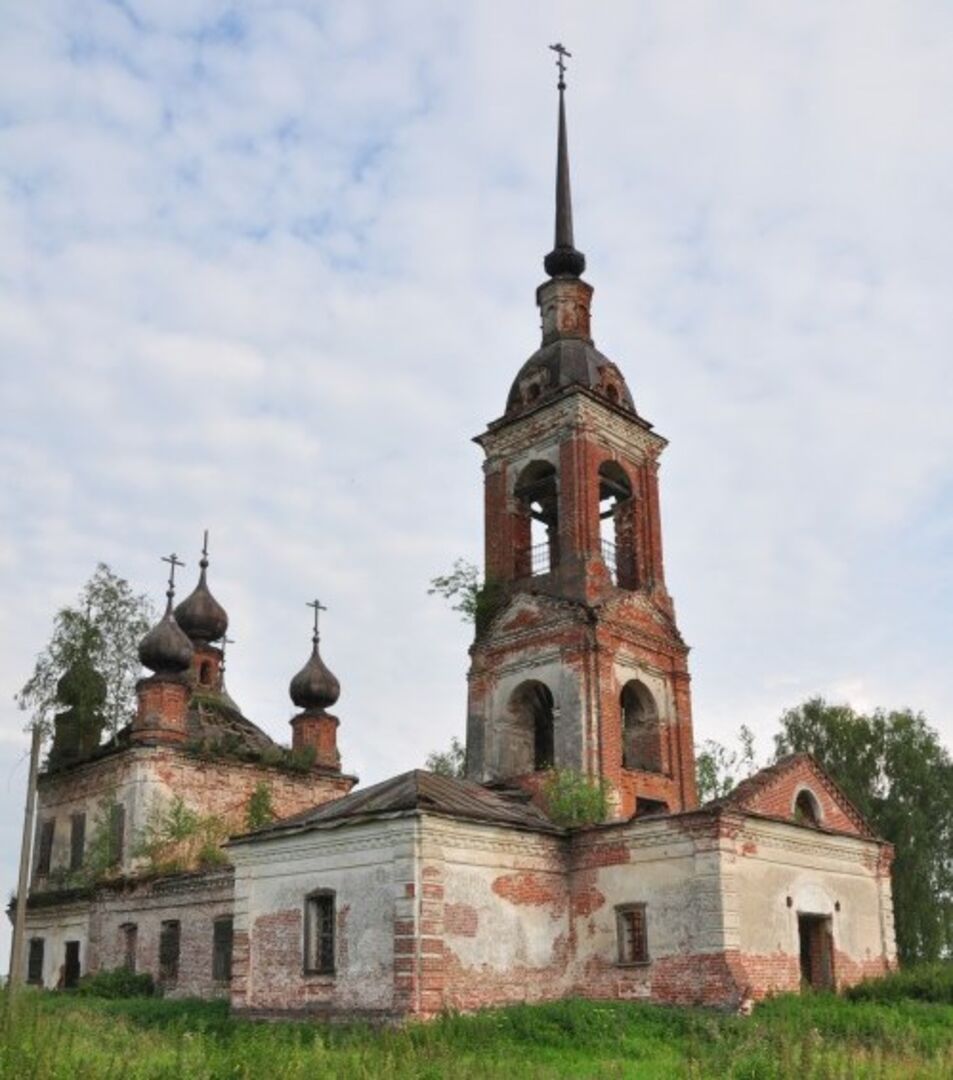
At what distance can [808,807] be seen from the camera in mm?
20281

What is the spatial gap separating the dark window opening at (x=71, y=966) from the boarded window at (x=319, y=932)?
1257 centimetres

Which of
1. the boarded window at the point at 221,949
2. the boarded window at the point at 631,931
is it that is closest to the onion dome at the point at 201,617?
the boarded window at the point at 221,949

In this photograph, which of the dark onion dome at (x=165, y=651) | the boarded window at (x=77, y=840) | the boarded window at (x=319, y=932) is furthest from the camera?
the boarded window at (x=77, y=840)

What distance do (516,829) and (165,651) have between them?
1366 cm

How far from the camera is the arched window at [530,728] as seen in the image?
2370 centimetres

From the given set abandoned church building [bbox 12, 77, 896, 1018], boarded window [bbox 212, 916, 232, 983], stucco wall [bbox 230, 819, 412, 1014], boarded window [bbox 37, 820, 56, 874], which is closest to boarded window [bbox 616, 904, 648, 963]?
abandoned church building [bbox 12, 77, 896, 1018]

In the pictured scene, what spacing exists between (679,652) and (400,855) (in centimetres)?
933

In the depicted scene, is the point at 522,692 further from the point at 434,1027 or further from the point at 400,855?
the point at 434,1027

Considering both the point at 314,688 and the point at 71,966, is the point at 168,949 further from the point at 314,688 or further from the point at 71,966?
the point at 314,688

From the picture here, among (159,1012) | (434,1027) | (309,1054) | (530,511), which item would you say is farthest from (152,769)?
(309,1054)

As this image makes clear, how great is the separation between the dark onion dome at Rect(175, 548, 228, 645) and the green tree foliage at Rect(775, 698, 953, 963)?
17014 millimetres

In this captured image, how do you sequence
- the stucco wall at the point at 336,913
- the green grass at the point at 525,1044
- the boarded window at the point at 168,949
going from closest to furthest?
the green grass at the point at 525,1044 < the stucco wall at the point at 336,913 < the boarded window at the point at 168,949

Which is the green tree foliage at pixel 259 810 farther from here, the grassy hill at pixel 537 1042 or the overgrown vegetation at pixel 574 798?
the overgrown vegetation at pixel 574 798

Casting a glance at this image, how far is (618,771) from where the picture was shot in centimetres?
2214
